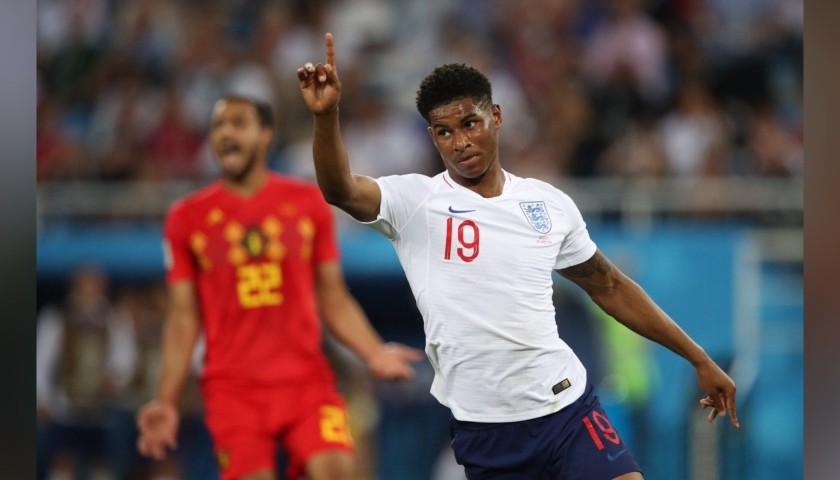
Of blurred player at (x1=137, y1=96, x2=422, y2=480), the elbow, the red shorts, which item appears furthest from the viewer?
blurred player at (x1=137, y1=96, x2=422, y2=480)

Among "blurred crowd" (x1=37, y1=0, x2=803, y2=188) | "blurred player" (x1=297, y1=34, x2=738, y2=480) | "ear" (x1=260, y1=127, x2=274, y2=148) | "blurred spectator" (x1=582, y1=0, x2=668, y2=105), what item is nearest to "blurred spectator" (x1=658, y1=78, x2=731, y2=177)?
"blurred crowd" (x1=37, y1=0, x2=803, y2=188)

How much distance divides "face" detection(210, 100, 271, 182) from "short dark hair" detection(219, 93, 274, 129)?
1 cm

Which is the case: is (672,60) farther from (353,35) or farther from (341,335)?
(341,335)

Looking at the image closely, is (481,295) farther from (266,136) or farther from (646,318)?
(266,136)

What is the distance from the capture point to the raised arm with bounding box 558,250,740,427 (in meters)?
3.71

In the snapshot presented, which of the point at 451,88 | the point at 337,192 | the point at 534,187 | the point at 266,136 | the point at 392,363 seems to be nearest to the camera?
the point at 337,192

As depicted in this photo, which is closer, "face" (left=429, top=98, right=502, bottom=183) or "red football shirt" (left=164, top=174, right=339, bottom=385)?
"face" (left=429, top=98, right=502, bottom=183)

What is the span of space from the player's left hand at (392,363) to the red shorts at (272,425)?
11.2 inches

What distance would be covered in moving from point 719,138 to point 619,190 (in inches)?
27.1

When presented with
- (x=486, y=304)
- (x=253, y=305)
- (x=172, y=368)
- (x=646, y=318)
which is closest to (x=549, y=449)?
(x=486, y=304)

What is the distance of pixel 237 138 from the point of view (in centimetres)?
562

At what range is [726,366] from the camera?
5590mm

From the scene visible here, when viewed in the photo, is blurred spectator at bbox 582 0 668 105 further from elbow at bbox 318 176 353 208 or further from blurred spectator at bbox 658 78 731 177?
elbow at bbox 318 176 353 208

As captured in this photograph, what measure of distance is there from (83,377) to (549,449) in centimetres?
340
